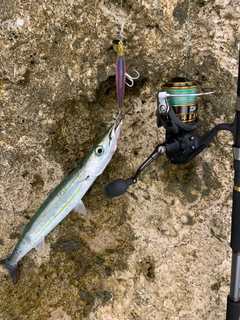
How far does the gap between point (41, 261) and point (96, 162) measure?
81cm

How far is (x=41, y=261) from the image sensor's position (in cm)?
196

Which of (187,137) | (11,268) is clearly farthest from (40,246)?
(187,137)

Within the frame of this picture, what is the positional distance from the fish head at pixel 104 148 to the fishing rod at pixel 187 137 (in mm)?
115

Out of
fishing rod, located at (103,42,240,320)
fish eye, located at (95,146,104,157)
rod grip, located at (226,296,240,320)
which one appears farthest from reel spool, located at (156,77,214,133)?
rod grip, located at (226,296,240,320)

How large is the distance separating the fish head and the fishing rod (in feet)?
0.38

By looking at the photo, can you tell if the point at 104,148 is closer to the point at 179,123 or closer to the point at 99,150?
the point at 99,150

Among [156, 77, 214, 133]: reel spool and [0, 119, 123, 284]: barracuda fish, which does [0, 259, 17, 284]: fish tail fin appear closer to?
[0, 119, 123, 284]: barracuda fish

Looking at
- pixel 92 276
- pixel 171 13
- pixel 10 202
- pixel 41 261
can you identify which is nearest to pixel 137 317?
pixel 92 276

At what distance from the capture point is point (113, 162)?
72.7 inches

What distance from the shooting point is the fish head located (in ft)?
4.87

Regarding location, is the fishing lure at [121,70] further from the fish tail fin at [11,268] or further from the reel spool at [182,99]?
the fish tail fin at [11,268]

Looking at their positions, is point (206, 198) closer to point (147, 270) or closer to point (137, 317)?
point (147, 270)

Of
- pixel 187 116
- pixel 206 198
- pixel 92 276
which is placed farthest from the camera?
pixel 92 276

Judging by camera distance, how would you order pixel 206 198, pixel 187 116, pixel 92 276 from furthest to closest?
1. pixel 92 276
2. pixel 206 198
3. pixel 187 116
